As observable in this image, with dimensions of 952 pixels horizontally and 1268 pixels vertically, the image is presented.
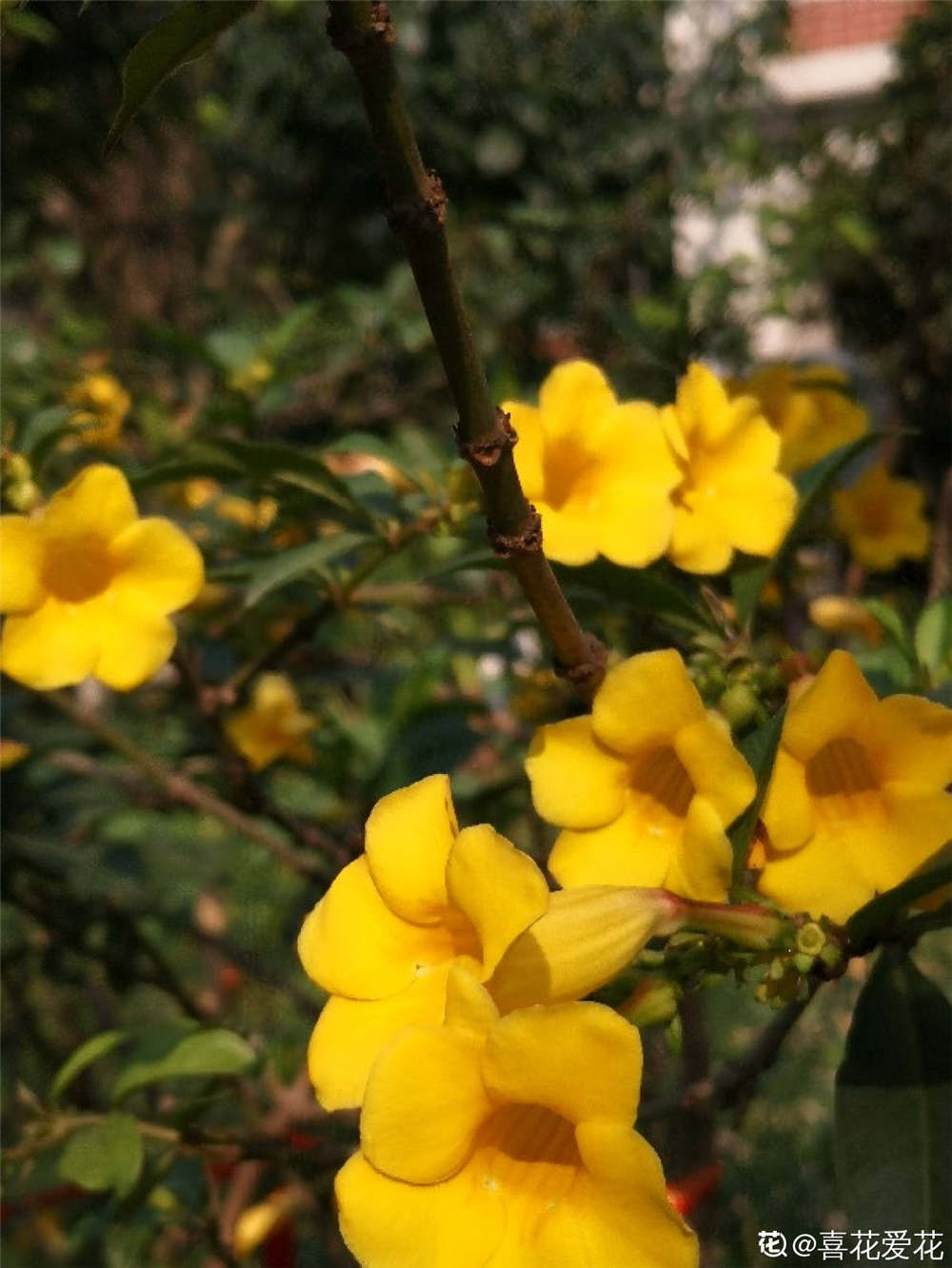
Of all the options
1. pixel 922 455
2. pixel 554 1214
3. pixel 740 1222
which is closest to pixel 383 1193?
pixel 554 1214

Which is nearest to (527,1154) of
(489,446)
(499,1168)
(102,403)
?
(499,1168)

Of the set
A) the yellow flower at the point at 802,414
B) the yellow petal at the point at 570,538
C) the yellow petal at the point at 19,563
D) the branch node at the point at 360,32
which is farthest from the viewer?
the yellow flower at the point at 802,414

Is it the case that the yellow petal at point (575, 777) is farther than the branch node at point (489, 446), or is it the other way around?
the yellow petal at point (575, 777)

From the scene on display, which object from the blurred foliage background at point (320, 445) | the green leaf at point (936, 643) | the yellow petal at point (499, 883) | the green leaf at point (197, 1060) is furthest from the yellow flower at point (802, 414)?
the green leaf at point (197, 1060)

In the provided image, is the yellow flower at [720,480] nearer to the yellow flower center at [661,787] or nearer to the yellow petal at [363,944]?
the yellow flower center at [661,787]

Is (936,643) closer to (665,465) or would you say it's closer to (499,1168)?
(665,465)

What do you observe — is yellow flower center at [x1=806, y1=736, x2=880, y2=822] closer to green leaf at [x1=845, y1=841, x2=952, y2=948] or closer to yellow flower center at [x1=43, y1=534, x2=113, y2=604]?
green leaf at [x1=845, y1=841, x2=952, y2=948]
